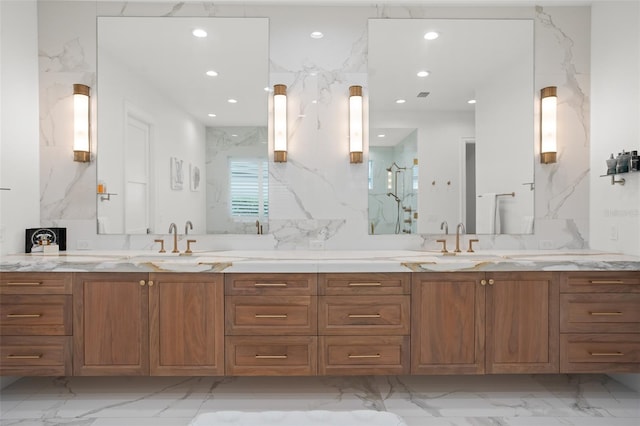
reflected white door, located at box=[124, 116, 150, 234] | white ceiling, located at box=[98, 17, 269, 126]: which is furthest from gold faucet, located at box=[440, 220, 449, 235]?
reflected white door, located at box=[124, 116, 150, 234]

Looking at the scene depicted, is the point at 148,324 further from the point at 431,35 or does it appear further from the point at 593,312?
the point at 431,35

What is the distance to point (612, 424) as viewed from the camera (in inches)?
84.4

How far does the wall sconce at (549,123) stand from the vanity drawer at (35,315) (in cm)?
350

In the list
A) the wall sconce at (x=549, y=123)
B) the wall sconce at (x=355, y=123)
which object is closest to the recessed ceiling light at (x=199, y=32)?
the wall sconce at (x=355, y=123)

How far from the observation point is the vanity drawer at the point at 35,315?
7.62ft

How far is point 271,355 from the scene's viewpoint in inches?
91.8

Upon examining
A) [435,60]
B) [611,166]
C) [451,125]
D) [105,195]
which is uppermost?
[435,60]

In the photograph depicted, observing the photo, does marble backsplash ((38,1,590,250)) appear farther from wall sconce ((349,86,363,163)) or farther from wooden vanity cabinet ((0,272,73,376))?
wooden vanity cabinet ((0,272,73,376))

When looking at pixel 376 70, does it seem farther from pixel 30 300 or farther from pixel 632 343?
pixel 30 300

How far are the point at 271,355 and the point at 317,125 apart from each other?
171 cm

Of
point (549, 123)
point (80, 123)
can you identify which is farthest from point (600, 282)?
point (80, 123)

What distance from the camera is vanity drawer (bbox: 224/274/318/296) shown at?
2336 millimetres

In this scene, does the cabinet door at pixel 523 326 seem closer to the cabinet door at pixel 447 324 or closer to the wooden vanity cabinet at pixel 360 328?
the cabinet door at pixel 447 324

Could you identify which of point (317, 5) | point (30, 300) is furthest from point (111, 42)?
point (30, 300)
